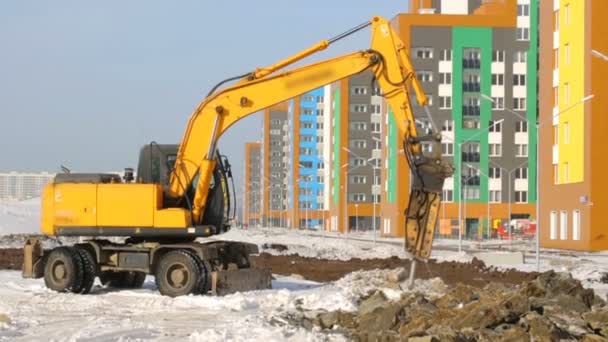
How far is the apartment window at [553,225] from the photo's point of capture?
72.9m

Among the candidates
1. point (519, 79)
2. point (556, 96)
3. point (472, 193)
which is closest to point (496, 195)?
point (472, 193)

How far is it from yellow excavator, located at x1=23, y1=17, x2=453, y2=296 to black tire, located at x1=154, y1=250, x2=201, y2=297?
0.02m

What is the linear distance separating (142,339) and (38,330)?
2605mm

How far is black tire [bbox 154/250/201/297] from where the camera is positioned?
22.0 meters

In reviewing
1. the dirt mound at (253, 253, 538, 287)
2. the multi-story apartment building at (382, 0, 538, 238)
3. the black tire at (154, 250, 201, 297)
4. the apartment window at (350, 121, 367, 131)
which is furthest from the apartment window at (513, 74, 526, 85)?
the black tire at (154, 250, 201, 297)

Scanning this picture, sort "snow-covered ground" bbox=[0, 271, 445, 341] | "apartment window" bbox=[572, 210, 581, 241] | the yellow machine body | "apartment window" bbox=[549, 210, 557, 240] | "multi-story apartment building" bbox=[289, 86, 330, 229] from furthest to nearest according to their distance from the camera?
"multi-story apartment building" bbox=[289, 86, 330, 229] < "apartment window" bbox=[549, 210, 557, 240] < "apartment window" bbox=[572, 210, 581, 241] < the yellow machine body < "snow-covered ground" bbox=[0, 271, 445, 341]

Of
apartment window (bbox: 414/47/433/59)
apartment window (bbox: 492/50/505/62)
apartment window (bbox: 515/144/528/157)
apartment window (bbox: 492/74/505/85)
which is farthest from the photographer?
apartment window (bbox: 515/144/528/157)

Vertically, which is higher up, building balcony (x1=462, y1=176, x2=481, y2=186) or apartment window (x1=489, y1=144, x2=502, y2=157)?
apartment window (x1=489, y1=144, x2=502, y2=157)

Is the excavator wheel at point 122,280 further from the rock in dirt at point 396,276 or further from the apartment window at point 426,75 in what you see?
the apartment window at point 426,75

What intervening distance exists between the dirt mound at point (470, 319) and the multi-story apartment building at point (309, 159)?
537 feet

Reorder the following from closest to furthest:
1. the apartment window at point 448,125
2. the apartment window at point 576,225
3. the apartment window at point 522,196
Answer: the apartment window at point 576,225 → the apartment window at point 448,125 → the apartment window at point 522,196

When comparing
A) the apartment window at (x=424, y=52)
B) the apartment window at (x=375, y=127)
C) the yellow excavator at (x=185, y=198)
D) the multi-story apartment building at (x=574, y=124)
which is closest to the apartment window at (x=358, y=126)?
the apartment window at (x=375, y=127)

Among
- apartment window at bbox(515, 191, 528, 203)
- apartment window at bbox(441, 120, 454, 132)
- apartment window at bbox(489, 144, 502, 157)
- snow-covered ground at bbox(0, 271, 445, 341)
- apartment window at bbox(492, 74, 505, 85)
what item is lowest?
snow-covered ground at bbox(0, 271, 445, 341)

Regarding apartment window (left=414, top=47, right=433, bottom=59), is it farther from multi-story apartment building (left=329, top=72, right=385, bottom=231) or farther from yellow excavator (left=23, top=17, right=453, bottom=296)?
yellow excavator (left=23, top=17, right=453, bottom=296)
